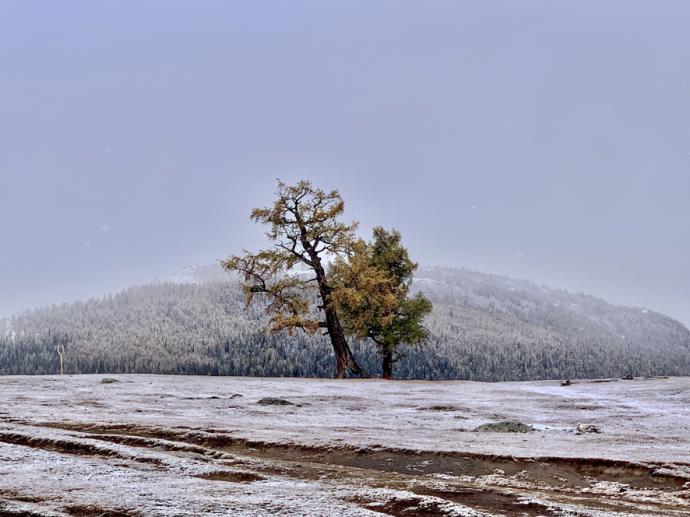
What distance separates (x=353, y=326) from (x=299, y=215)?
759cm

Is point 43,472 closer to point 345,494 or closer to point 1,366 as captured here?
point 345,494

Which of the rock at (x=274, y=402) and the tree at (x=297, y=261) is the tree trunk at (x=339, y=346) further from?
the rock at (x=274, y=402)

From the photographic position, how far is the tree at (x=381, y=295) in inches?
1364

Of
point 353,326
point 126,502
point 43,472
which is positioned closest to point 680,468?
point 126,502

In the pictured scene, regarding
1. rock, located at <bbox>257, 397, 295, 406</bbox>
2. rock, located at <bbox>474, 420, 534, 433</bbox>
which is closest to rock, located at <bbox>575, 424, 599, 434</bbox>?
rock, located at <bbox>474, 420, 534, 433</bbox>

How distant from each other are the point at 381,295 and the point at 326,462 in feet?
94.5

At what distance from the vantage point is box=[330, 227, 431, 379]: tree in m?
34.7

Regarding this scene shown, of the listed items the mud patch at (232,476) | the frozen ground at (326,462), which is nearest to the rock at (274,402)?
the frozen ground at (326,462)

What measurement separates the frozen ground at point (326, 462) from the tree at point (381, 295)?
854 inches

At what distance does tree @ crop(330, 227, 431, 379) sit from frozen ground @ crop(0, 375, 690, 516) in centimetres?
2169

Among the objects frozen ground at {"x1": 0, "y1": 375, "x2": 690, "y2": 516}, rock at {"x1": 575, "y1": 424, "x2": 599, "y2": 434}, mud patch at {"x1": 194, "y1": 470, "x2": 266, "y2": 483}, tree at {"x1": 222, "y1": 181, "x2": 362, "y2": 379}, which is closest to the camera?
frozen ground at {"x1": 0, "y1": 375, "x2": 690, "y2": 516}

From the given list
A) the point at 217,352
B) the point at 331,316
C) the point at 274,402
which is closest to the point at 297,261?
the point at 331,316

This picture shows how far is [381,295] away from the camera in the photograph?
116 ft

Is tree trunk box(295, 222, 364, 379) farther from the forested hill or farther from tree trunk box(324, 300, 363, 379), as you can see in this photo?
the forested hill
